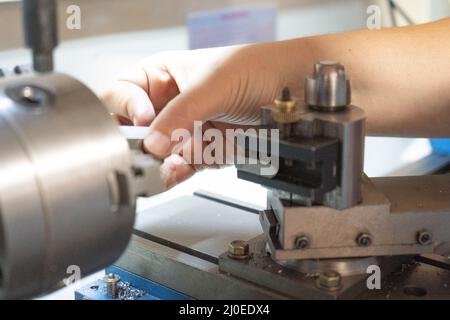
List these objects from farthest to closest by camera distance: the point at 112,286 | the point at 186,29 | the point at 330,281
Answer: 1. the point at 186,29
2. the point at 112,286
3. the point at 330,281

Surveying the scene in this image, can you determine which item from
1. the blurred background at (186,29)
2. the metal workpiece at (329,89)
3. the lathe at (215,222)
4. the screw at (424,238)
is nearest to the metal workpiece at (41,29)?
the lathe at (215,222)

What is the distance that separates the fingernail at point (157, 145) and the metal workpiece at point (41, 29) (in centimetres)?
11

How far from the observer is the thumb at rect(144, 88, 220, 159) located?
23.1 inches

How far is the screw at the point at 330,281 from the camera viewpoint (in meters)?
0.58

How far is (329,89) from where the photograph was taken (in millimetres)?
587

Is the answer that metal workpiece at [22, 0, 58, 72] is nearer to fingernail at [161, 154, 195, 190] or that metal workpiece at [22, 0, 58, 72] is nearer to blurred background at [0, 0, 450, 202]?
fingernail at [161, 154, 195, 190]

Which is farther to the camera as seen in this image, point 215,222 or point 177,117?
point 215,222

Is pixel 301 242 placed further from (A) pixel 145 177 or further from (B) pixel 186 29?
(B) pixel 186 29

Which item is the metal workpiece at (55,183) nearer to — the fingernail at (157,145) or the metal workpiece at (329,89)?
the fingernail at (157,145)

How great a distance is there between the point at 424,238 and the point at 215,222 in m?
0.26

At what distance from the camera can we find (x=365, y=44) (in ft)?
2.56

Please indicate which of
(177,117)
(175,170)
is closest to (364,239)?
(177,117)

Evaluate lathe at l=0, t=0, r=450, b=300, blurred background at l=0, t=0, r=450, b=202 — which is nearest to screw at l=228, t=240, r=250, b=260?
lathe at l=0, t=0, r=450, b=300

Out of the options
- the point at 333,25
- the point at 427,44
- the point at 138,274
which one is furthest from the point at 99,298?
the point at 333,25
